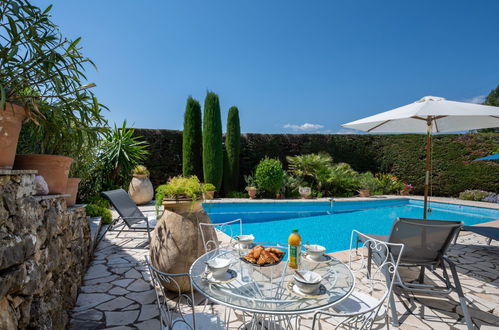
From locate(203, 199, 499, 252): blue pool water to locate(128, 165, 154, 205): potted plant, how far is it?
78.2 inches

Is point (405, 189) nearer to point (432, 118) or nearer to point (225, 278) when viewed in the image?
point (432, 118)

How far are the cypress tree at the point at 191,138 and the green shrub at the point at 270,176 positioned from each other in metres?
2.55

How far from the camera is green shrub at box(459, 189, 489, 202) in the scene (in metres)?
9.97

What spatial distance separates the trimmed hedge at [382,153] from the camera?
996cm

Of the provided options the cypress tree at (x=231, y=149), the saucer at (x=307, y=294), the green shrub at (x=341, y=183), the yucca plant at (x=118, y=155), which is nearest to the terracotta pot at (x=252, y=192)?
the cypress tree at (x=231, y=149)

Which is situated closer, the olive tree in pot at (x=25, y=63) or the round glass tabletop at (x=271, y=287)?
the round glass tabletop at (x=271, y=287)

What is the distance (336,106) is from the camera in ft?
51.3

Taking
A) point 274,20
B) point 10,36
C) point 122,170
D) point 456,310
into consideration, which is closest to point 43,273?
point 10,36

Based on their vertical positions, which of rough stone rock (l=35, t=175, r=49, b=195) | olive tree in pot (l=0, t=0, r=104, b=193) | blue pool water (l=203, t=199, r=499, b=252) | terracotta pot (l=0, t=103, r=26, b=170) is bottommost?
blue pool water (l=203, t=199, r=499, b=252)

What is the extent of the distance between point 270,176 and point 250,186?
96 cm

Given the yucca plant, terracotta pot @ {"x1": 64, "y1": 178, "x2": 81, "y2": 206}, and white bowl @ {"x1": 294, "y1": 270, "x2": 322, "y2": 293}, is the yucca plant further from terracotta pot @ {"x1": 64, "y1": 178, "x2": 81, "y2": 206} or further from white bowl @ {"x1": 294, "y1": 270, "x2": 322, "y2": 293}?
white bowl @ {"x1": 294, "y1": 270, "x2": 322, "y2": 293}

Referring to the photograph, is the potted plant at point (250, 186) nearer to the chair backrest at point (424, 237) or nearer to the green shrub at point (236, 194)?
the green shrub at point (236, 194)

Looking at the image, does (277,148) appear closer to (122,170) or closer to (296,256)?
(122,170)

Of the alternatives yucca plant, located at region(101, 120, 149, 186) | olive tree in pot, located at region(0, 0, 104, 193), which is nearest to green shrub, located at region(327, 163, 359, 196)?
yucca plant, located at region(101, 120, 149, 186)
